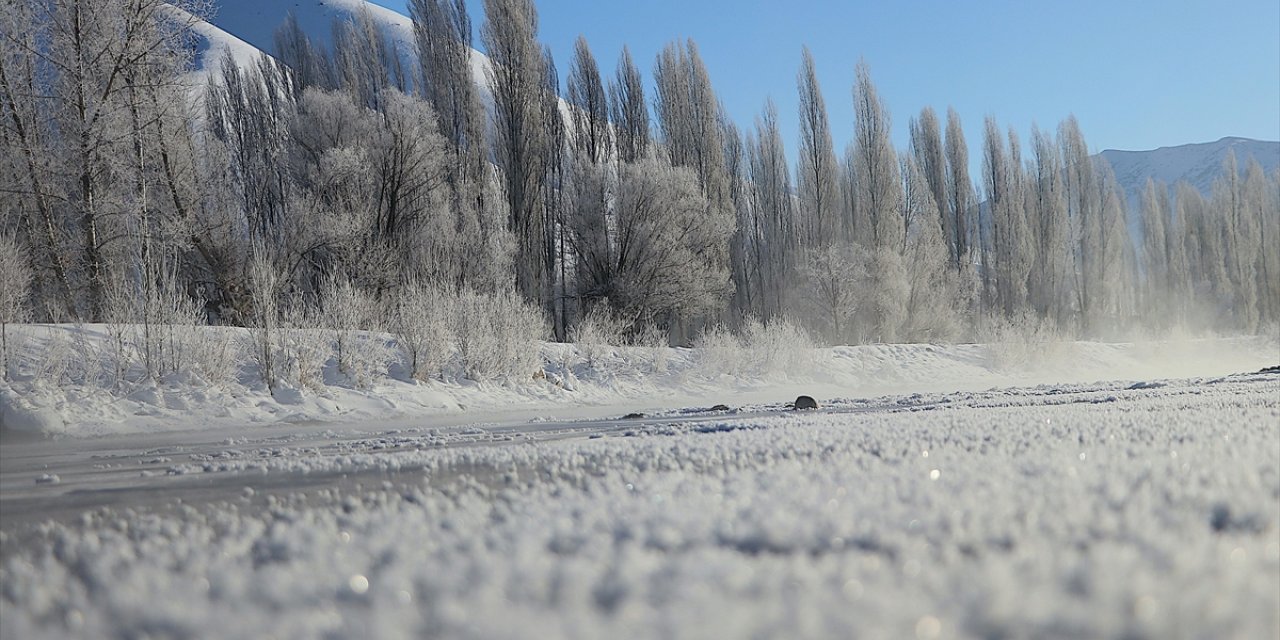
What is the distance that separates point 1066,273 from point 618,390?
91.6 feet

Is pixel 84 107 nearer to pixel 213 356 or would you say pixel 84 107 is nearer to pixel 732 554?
A: pixel 213 356

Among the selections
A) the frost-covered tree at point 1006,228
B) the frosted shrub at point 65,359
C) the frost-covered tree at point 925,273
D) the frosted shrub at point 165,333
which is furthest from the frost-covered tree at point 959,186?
the frosted shrub at point 65,359

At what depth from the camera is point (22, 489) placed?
3008 mm

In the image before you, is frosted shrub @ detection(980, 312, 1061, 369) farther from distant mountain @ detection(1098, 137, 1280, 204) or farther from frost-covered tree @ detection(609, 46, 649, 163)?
distant mountain @ detection(1098, 137, 1280, 204)

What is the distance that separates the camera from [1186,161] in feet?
373

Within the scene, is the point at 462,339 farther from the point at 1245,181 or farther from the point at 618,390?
the point at 1245,181

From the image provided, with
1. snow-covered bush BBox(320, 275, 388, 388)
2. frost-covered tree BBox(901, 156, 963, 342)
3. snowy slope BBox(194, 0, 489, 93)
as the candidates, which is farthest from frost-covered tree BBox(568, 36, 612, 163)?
snowy slope BBox(194, 0, 489, 93)

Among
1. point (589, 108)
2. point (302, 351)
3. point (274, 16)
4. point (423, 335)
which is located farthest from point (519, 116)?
point (274, 16)

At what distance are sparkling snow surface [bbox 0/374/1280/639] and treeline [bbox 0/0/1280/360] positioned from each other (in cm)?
887

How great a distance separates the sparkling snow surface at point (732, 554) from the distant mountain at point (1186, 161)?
126 metres

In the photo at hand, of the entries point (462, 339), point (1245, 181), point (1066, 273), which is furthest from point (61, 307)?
point (1245, 181)

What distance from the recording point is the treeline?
12.8m

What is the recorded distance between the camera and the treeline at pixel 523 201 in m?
12.8

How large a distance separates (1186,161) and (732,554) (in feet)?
466
